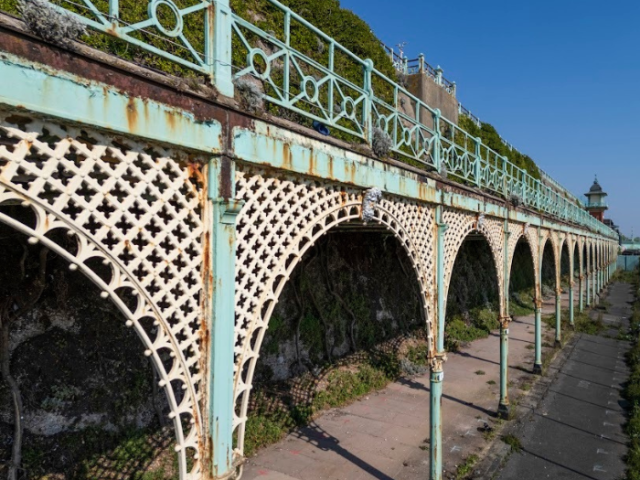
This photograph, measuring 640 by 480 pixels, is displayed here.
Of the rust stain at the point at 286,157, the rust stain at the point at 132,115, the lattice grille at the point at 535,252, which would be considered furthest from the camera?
the lattice grille at the point at 535,252

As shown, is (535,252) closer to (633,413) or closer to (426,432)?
(633,413)

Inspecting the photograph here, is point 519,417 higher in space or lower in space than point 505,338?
lower

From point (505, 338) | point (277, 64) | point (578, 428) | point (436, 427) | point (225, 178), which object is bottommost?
point (578, 428)

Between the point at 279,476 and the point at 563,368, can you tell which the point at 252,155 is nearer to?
the point at 279,476

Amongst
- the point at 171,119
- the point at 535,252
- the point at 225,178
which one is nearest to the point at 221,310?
the point at 225,178

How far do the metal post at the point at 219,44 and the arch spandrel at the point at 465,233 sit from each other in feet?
13.0

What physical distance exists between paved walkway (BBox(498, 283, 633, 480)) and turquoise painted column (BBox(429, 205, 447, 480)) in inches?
47.8

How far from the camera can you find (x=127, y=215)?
7.40 ft

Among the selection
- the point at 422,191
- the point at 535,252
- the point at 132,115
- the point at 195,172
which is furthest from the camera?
the point at 535,252

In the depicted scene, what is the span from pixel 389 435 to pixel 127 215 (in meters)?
6.27

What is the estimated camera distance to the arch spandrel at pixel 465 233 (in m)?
6.08

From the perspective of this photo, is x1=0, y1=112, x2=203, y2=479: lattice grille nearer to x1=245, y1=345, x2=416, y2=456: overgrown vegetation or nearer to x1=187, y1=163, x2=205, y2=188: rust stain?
x1=187, y1=163, x2=205, y2=188: rust stain

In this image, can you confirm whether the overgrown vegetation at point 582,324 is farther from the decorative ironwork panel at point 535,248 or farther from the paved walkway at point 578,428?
the decorative ironwork panel at point 535,248

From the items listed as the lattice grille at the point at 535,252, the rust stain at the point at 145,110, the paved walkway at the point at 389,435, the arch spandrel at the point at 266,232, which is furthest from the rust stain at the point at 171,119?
the lattice grille at the point at 535,252
